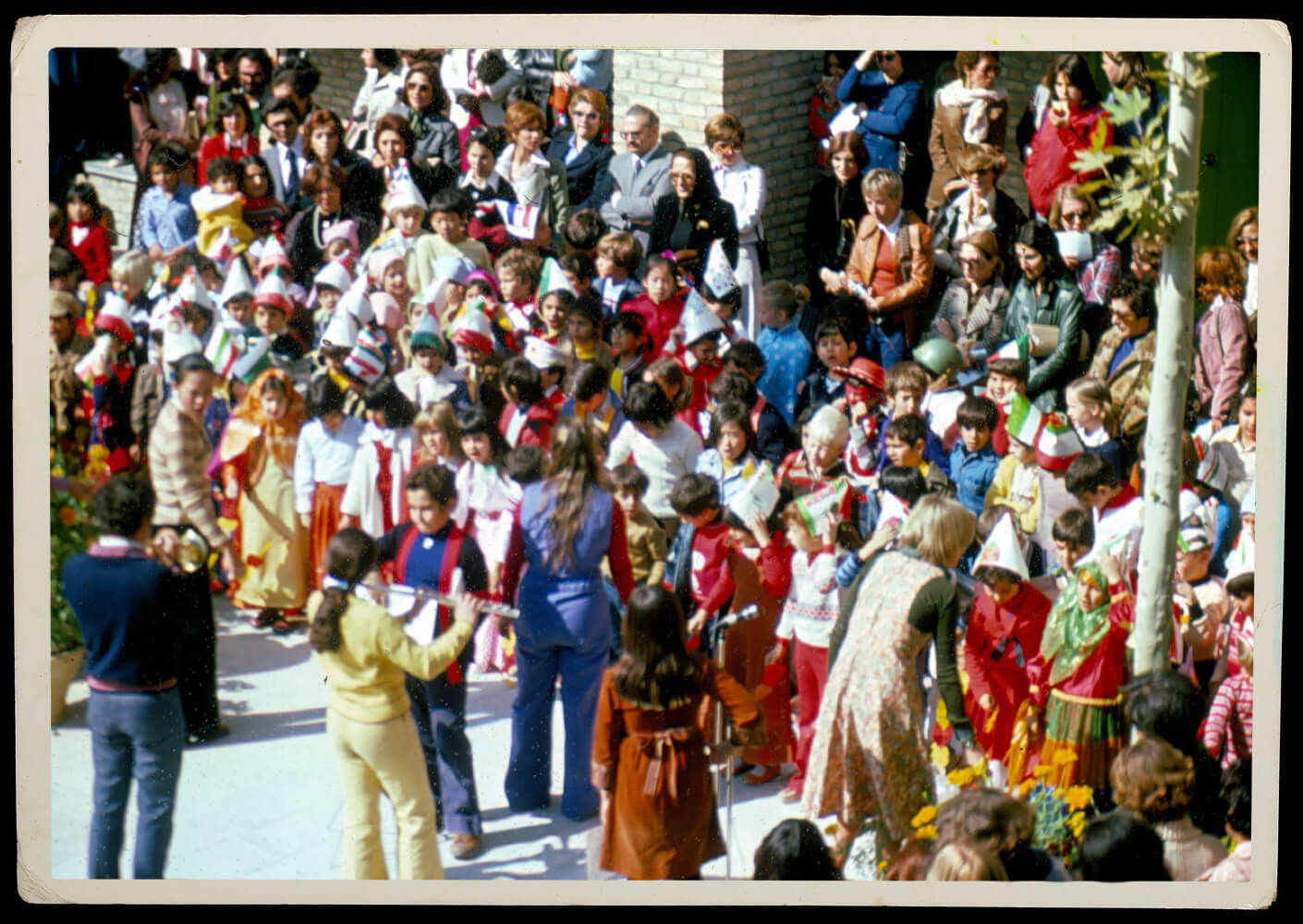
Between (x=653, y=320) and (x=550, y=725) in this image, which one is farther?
(x=653, y=320)

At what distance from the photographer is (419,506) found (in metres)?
7.71

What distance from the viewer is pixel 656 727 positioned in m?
7.32

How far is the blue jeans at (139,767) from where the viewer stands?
7516mm

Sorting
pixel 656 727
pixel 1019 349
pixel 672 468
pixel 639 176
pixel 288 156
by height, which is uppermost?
pixel 288 156

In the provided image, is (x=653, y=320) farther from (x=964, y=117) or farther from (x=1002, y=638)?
(x=1002, y=638)

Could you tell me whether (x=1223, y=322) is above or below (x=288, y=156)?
below

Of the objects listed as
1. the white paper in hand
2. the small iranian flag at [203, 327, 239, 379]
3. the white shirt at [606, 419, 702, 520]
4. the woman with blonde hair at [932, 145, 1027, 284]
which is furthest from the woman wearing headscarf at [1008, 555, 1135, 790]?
the small iranian flag at [203, 327, 239, 379]

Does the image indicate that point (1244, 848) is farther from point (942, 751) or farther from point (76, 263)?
point (76, 263)

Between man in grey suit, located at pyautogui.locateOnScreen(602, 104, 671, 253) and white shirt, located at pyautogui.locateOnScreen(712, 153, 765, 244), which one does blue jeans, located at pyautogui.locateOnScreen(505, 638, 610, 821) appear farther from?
white shirt, located at pyautogui.locateOnScreen(712, 153, 765, 244)

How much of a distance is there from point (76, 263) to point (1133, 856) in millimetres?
4073

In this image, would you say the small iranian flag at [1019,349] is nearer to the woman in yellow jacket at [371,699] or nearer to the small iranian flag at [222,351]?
the woman in yellow jacket at [371,699]

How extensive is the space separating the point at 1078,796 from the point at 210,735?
292cm

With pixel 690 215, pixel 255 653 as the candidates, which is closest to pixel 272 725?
pixel 255 653

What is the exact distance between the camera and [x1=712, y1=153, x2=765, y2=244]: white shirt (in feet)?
28.0
